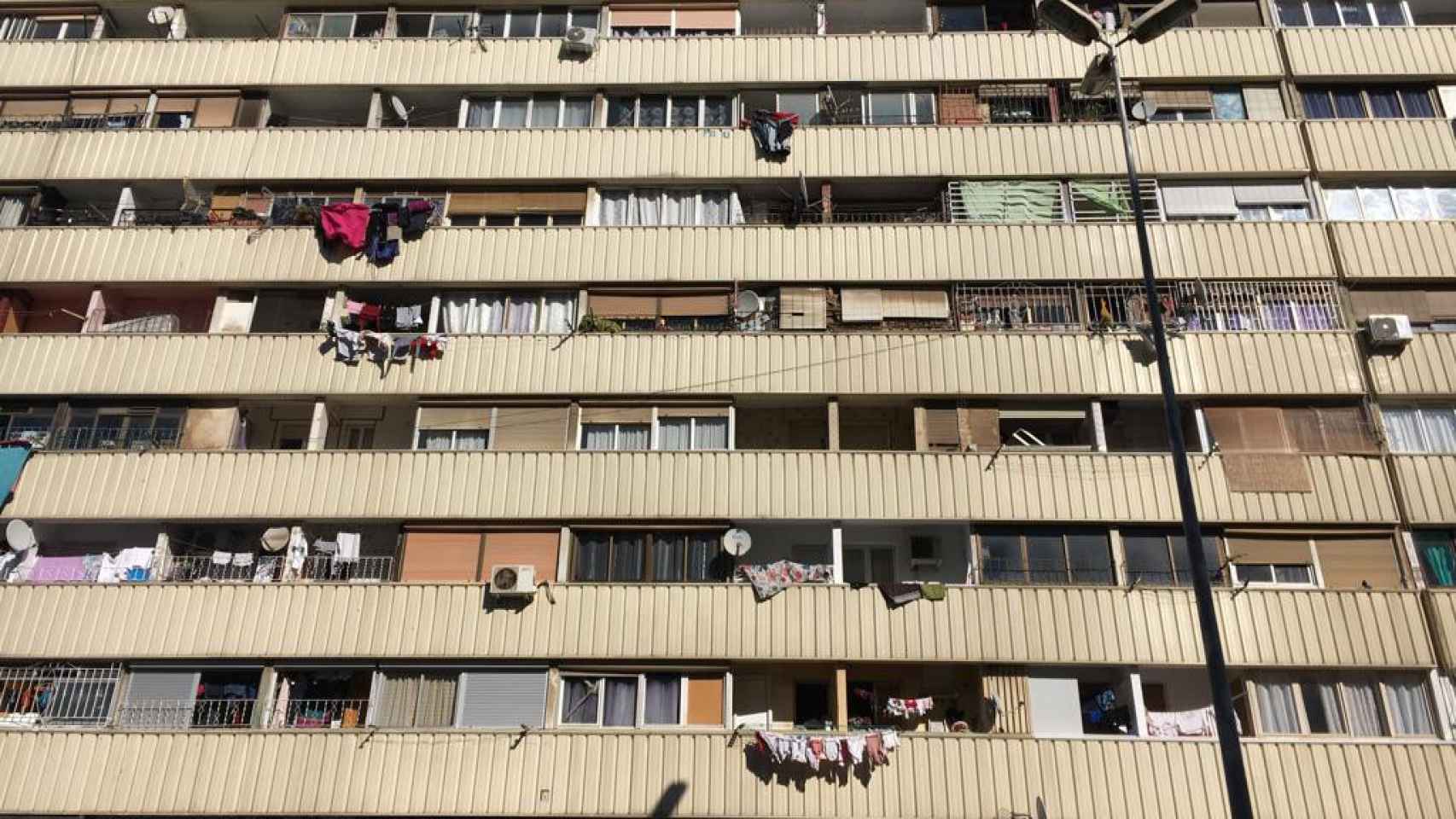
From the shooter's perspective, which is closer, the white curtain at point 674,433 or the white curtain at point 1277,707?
the white curtain at point 1277,707

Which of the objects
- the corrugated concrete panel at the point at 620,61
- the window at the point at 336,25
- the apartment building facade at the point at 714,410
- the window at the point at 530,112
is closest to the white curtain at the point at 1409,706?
the apartment building facade at the point at 714,410

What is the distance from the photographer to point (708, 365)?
17.0 m

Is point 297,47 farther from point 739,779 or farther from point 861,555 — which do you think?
point 739,779

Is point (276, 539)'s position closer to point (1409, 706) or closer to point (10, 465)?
point (10, 465)

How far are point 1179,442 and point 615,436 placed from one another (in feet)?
33.1

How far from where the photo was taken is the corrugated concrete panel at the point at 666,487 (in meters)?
15.7

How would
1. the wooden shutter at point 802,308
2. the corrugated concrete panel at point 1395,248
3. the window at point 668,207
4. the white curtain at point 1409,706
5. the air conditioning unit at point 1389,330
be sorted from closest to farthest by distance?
the white curtain at point 1409,706, the air conditioning unit at point 1389,330, the corrugated concrete panel at point 1395,248, the wooden shutter at point 802,308, the window at point 668,207

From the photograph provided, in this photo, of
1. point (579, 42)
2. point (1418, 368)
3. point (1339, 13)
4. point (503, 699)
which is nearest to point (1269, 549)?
point (1418, 368)

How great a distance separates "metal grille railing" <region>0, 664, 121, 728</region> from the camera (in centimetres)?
1509

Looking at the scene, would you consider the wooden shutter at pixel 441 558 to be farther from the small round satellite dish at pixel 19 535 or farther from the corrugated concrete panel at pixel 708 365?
the small round satellite dish at pixel 19 535

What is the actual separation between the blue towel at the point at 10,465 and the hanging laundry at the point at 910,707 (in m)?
16.8

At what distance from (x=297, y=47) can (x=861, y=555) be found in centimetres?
1704

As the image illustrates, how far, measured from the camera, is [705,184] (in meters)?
18.7

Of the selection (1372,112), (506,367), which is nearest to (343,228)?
(506,367)
